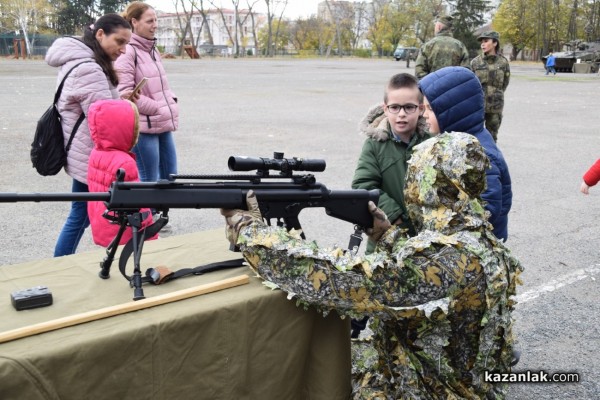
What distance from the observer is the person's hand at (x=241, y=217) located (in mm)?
2221

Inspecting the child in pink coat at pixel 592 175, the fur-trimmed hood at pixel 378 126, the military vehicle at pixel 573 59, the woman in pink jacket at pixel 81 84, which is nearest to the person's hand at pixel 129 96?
the woman in pink jacket at pixel 81 84

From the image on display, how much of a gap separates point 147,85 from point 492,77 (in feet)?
17.6

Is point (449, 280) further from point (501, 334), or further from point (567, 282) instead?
point (567, 282)

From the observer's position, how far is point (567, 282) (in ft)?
16.0

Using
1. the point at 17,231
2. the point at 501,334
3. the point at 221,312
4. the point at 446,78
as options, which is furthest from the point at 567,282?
the point at 17,231

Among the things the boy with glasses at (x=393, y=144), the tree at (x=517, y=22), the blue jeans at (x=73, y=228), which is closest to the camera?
the boy with glasses at (x=393, y=144)

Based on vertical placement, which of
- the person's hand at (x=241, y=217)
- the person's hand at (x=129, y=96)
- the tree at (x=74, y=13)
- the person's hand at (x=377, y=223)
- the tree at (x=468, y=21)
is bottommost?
the person's hand at (x=377, y=223)

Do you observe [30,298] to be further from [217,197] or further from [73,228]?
[73,228]

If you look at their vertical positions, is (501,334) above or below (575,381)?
above

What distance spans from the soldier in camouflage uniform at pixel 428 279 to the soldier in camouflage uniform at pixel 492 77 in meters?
6.68

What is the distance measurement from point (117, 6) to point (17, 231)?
164ft

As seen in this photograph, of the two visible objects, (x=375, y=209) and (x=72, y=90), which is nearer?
(x=375, y=209)

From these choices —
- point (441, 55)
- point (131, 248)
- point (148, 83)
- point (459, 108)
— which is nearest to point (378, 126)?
point (459, 108)

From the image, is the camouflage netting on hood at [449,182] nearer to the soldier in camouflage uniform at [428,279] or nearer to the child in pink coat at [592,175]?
the soldier in camouflage uniform at [428,279]
